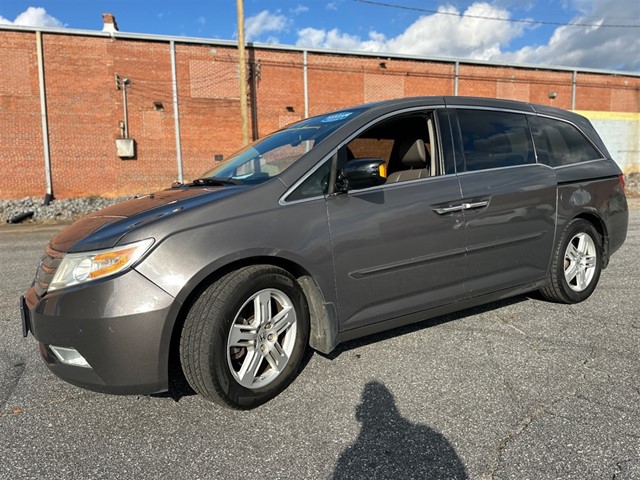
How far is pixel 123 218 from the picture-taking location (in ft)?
8.93

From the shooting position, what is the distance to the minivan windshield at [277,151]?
3097mm

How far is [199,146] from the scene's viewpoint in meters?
21.6

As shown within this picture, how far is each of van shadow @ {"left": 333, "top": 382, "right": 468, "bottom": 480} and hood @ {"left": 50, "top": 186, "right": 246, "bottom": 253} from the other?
1.54 metres

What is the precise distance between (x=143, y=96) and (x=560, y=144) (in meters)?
19.8

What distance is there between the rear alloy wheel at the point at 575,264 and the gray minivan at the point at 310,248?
2 cm

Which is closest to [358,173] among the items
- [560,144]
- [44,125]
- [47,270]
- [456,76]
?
[47,270]

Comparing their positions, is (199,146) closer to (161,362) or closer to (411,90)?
(411,90)

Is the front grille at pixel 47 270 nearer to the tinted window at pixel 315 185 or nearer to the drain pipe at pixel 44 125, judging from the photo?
the tinted window at pixel 315 185

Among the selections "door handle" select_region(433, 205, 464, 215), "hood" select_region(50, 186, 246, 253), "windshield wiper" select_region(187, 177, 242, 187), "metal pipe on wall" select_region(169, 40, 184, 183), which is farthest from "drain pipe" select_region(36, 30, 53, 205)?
"door handle" select_region(433, 205, 464, 215)

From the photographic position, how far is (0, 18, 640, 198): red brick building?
19.2m

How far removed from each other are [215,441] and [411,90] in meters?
24.6

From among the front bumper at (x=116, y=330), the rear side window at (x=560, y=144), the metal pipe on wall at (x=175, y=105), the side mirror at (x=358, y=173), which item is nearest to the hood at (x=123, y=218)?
the front bumper at (x=116, y=330)

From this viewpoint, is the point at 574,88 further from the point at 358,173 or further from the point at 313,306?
the point at 313,306

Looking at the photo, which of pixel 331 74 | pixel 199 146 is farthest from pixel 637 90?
pixel 199 146
